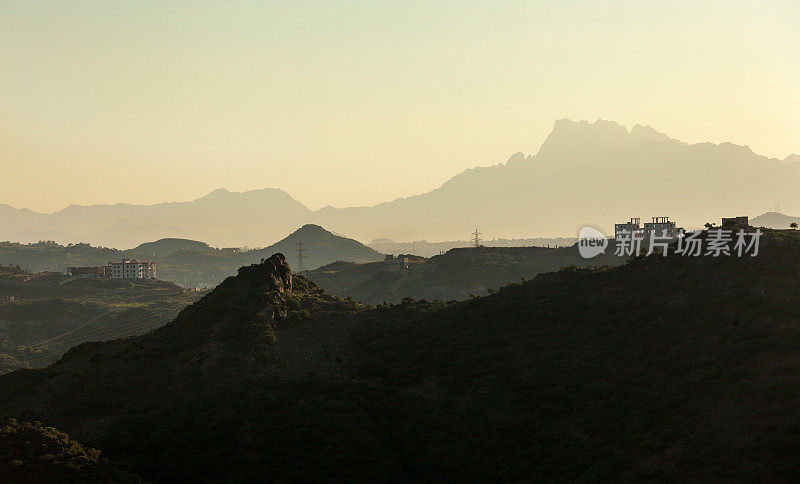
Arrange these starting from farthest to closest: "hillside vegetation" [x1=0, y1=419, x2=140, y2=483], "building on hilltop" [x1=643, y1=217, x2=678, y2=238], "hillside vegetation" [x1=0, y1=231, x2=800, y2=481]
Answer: "building on hilltop" [x1=643, y1=217, x2=678, y2=238]
"hillside vegetation" [x1=0, y1=231, x2=800, y2=481]
"hillside vegetation" [x1=0, y1=419, x2=140, y2=483]

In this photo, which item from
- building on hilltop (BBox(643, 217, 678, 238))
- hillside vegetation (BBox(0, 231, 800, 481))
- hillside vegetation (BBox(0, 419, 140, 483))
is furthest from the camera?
building on hilltop (BBox(643, 217, 678, 238))

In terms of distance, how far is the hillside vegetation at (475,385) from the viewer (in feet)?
148

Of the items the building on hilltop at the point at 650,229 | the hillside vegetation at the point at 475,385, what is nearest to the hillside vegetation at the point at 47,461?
the hillside vegetation at the point at 475,385

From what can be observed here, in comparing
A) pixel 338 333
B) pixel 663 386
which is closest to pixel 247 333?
pixel 338 333

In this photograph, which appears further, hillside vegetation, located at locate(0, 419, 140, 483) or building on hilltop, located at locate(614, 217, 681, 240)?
building on hilltop, located at locate(614, 217, 681, 240)

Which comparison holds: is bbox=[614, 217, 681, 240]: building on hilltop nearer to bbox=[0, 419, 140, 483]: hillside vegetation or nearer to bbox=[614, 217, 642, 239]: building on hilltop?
bbox=[614, 217, 642, 239]: building on hilltop

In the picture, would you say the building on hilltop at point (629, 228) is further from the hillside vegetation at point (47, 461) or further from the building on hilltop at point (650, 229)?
the hillside vegetation at point (47, 461)

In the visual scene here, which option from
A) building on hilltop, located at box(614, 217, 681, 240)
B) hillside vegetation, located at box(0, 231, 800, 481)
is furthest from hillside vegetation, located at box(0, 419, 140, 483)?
building on hilltop, located at box(614, 217, 681, 240)

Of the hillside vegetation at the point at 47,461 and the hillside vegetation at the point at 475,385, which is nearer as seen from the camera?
the hillside vegetation at the point at 47,461

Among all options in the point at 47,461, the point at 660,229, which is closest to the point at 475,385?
the point at 47,461

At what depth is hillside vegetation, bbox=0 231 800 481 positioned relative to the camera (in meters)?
45.1

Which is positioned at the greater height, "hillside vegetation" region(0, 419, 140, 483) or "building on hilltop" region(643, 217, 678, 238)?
"building on hilltop" region(643, 217, 678, 238)

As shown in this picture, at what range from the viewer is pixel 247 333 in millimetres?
70625

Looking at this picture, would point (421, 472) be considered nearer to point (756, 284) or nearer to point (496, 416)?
point (496, 416)
